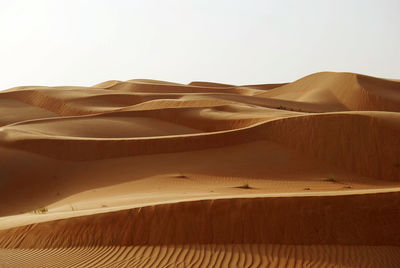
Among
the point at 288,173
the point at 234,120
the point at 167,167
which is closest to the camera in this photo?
the point at 288,173

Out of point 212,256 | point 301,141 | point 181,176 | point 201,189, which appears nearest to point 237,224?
point 212,256

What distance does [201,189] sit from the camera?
43.8 feet

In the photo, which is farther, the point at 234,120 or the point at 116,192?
the point at 234,120

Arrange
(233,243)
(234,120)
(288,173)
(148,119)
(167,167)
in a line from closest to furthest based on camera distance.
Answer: (233,243)
(288,173)
(167,167)
(234,120)
(148,119)

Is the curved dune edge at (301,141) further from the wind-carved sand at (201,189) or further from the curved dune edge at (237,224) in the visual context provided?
the curved dune edge at (237,224)

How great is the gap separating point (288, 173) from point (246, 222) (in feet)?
25.1

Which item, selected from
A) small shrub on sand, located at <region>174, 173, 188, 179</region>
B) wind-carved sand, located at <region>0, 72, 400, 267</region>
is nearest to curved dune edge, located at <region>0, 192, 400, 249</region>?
wind-carved sand, located at <region>0, 72, 400, 267</region>

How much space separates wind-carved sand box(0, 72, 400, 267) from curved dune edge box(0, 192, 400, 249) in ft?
0.07

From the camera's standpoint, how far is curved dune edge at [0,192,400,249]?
8.17 m

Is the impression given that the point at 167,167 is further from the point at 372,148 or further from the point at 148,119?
the point at 148,119

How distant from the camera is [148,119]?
2852 centimetres

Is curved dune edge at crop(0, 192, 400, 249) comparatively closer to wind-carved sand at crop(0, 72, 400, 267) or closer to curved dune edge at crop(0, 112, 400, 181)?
wind-carved sand at crop(0, 72, 400, 267)

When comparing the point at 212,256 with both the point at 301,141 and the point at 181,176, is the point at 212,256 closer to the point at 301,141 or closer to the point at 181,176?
the point at 181,176

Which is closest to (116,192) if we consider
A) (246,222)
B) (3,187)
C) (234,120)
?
(3,187)
